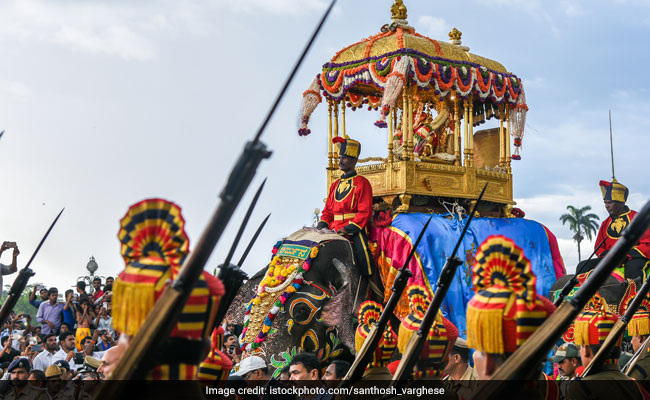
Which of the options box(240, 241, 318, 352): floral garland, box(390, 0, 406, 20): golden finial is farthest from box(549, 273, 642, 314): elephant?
box(390, 0, 406, 20): golden finial

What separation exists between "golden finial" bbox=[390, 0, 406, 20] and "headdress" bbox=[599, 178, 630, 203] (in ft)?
13.2

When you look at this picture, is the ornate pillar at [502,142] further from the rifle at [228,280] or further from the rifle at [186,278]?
the rifle at [186,278]

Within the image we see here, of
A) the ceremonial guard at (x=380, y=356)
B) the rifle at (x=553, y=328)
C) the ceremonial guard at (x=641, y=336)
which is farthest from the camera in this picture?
the ceremonial guard at (x=641, y=336)

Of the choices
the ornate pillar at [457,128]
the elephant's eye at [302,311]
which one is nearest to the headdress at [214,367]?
the elephant's eye at [302,311]

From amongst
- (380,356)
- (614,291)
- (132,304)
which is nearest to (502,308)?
(132,304)

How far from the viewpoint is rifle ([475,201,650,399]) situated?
3139 mm

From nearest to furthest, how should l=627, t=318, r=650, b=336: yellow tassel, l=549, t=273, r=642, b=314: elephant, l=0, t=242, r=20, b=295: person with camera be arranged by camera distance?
l=0, t=242, r=20, b=295: person with camera, l=627, t=318, r=650, b=336: yellow tassel, l=549, t=273, r=642, b=314: elephant

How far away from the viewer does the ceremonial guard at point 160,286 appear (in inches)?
117

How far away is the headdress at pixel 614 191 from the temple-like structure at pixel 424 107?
228cm

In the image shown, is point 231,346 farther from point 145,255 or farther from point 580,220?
point 580,220

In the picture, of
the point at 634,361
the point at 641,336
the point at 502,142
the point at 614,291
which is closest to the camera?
the point at 634,361

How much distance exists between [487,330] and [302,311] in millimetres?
5282

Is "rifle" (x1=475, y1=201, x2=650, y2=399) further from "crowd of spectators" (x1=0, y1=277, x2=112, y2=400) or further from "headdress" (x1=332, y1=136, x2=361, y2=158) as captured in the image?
"headdress" (x1=332, y1=136, x2=361, y2=158)

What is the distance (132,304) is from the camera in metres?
2.98
